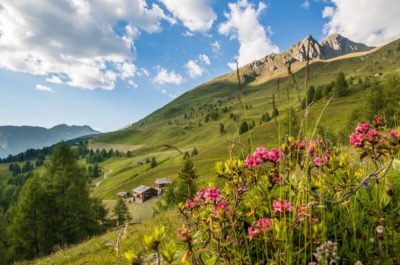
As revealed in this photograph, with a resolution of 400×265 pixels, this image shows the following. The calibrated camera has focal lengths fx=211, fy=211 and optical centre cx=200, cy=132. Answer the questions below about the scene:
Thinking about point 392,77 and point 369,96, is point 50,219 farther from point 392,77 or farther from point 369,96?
point 392,77

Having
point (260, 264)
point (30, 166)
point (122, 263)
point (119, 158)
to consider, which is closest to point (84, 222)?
point (122, 263)

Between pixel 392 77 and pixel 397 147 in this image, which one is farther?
pixel 392 77

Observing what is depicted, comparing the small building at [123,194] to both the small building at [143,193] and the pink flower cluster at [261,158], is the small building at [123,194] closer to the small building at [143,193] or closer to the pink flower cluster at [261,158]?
the small building at [143,193]

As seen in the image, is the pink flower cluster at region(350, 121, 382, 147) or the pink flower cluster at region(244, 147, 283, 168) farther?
the pink flower cluster at region(350, 121, 382, 147)

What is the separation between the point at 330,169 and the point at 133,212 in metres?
78.7

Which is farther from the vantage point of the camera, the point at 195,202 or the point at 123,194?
the point at 123,194

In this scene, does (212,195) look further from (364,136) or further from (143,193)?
(143,193)

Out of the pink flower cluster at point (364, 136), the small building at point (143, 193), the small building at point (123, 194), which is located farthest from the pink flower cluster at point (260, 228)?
the small building at point (123, 194)

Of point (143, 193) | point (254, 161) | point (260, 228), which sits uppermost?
point (254, 161)

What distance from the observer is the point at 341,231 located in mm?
2580

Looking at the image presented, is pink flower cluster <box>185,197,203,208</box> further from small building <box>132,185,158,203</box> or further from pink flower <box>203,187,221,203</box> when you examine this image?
small building <box>132,185,158,203</box>

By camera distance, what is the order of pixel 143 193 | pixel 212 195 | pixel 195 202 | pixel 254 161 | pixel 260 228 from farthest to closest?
1. pixel 143 193
2. pixel 195 202
3. pixel 212 195
4. pixel 254 161
5. pixel 260 228

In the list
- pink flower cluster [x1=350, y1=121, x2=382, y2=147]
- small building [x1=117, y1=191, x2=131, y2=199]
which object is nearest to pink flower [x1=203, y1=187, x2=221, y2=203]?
pink flower cluster [x1=350, y1=121, x2=382, y2=147]

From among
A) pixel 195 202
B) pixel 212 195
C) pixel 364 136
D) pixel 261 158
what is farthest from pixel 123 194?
pixel 364 136
